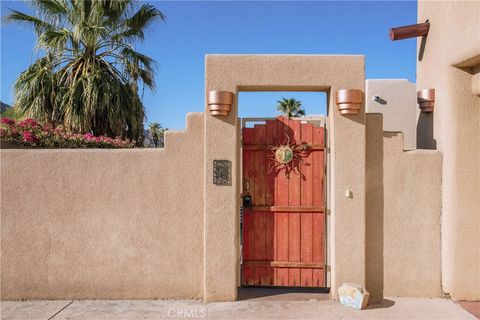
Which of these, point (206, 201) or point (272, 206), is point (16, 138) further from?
point (272, 206)

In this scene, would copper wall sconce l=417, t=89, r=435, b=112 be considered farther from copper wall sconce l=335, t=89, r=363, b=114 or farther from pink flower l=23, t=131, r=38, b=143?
pink flower l=23, t=131, r=38, b=143

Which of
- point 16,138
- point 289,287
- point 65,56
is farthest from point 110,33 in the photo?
point 289,287

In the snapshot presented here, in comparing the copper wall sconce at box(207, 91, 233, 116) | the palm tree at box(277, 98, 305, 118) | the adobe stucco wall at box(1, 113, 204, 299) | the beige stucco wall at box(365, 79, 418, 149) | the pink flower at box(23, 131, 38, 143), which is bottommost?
the adobe stucco wall at box(1, 113, 204, 299)

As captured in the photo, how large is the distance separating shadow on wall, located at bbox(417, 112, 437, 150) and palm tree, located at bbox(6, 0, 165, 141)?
722 centimetres

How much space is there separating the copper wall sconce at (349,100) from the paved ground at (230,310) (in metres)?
2.53

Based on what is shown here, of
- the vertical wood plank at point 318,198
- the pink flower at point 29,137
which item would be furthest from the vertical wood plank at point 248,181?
the pink flower at point 29,137

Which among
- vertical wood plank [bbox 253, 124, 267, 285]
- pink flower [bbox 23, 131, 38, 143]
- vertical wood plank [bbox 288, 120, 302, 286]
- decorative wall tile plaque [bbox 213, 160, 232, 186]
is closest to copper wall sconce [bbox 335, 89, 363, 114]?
vertical wood plank [bbox 288, 120, 302, 286]

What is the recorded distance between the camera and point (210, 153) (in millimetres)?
4680

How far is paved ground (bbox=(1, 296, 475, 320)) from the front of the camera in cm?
428

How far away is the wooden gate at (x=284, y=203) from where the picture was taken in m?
4.95

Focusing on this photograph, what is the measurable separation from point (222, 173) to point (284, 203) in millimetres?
1010

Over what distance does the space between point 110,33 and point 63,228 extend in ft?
23.0

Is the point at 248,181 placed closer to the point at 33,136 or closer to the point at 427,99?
the point at 427,99

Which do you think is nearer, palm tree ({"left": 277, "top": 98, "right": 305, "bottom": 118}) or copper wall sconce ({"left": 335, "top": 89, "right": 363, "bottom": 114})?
copper wall sconce ({"left": 335, "top": 89, "right": 363, "bottom": 114})
